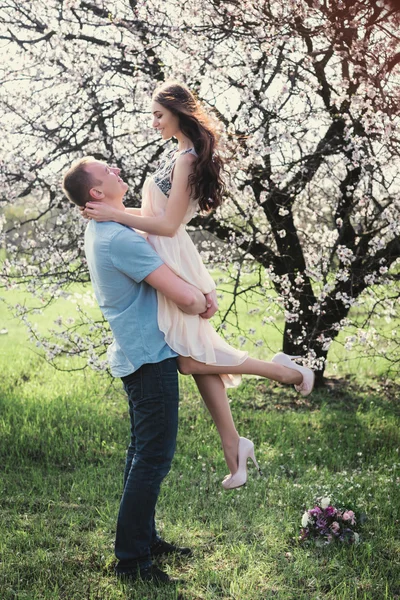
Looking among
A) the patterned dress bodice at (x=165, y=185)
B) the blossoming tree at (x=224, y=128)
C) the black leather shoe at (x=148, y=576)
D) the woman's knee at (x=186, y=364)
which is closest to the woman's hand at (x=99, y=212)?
the patterned dress bodice at (x=165, y=185)

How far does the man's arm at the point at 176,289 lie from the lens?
2.81 m

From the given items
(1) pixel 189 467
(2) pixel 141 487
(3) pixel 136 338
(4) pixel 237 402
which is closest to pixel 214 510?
(1) pixel 189 467

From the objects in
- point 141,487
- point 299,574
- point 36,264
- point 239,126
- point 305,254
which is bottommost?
point 299,574

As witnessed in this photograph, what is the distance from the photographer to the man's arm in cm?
281

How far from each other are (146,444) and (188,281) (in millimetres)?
698

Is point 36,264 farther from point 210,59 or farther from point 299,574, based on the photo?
point 299,574

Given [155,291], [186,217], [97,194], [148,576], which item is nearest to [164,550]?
[148,576]

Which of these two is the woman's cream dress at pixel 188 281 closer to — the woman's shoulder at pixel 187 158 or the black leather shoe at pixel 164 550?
the woman's shoulder at pixel 187 158

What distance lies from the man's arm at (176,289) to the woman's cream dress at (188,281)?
7 centimetres

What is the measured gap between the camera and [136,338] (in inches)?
114

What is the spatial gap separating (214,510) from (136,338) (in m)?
1.64

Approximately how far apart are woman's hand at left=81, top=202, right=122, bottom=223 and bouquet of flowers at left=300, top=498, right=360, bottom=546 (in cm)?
186

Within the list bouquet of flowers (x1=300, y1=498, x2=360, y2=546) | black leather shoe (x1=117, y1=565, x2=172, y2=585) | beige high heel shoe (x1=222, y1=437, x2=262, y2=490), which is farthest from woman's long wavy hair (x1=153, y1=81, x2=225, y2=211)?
bouquet of flowers (x1=300, y1=498, x2=360, y2=546)

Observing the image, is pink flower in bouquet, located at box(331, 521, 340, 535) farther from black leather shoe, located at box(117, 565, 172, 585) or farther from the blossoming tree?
the blossoming tree
